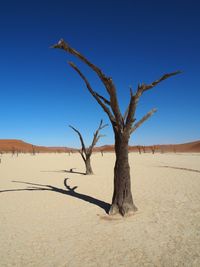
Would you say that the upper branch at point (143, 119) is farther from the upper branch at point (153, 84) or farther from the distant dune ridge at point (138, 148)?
the distant dune ridge at point (138, 148)

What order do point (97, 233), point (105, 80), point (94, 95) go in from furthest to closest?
point (94, 95) < point (105, 80) < point (97, 233)

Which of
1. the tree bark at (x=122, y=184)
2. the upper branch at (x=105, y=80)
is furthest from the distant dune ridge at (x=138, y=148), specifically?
the upper branch at (x=105, y=80)

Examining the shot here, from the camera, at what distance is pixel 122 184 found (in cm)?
707

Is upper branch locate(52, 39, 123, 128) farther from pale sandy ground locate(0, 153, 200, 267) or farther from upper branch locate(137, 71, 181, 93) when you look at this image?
pale sandy ground locate(0, 153, 200, 267)

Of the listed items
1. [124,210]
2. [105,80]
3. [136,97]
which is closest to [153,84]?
[136,97]

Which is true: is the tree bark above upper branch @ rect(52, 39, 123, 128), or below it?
below

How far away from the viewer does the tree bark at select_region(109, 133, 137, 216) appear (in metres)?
6.95

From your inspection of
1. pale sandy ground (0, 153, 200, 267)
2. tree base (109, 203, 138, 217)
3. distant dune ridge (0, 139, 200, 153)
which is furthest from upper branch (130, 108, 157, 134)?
distant dune ridge (0, 139, 200, 153)

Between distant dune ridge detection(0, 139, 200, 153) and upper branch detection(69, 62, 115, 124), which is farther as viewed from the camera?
distant dune ridge detection(0, 139, 200, 153)

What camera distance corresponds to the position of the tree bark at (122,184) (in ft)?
22.8

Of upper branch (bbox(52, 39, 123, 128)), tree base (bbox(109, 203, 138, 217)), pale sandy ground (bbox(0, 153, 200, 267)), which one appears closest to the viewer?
pale sandy ground (bbox(0, 153, 200, 267))

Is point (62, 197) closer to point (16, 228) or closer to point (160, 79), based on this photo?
point (16, 228)

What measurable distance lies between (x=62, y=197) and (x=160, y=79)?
230 inches

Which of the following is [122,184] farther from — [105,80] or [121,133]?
[105,80]
